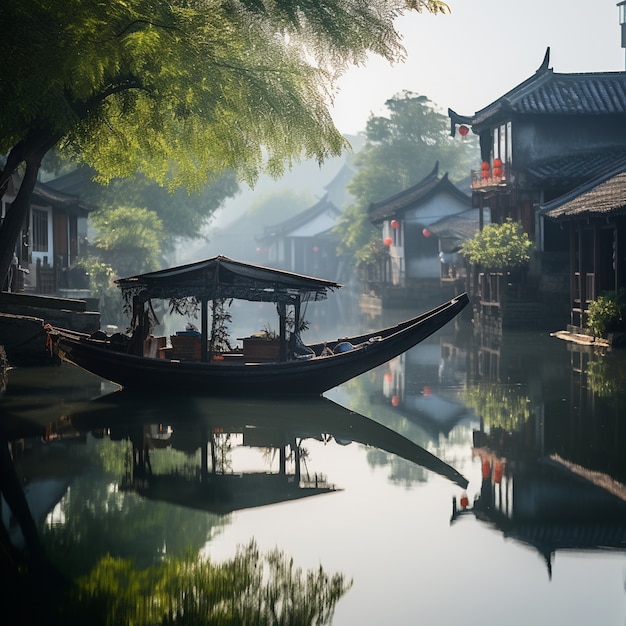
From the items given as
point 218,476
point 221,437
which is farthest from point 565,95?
point 218,476

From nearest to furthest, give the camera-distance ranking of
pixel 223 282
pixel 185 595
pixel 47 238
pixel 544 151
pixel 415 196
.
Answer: pixel 185 595, pixel 223 282, pixel 544 151, pixel 47 238, pixel 415 196

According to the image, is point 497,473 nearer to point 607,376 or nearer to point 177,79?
point 607,376

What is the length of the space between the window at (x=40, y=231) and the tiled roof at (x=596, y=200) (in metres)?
16.4

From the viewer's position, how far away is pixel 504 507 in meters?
9.70

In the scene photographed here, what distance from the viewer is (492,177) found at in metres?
36.8

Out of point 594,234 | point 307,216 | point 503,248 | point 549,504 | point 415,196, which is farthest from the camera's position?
point 307,216

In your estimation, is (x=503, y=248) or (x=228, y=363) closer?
(x=228, y=363)

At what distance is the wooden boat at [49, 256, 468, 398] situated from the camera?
54.9 ft

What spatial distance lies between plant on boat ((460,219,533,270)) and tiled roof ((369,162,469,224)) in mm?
15331

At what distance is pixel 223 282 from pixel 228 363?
1.28m

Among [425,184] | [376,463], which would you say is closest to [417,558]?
[376,463]

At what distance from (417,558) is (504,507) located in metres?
1.87

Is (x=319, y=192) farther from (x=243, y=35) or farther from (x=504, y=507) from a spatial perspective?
(x=504, y=507)

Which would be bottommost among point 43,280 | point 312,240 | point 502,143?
point 43,280
